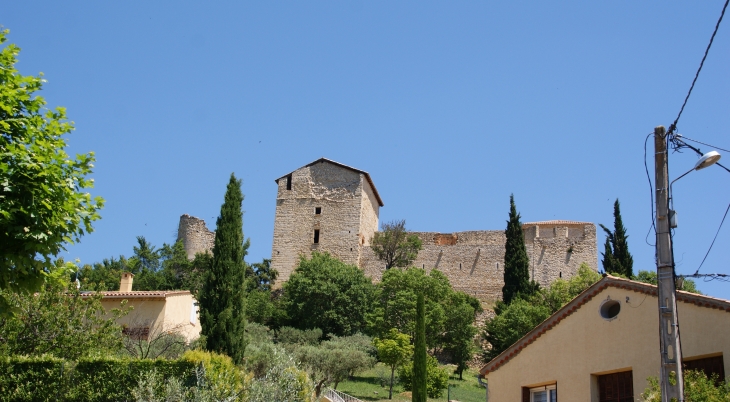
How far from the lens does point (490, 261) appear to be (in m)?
58.3

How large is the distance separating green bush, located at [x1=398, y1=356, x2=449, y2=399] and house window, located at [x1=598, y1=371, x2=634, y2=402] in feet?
59.8

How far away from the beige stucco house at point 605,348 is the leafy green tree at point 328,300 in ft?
90.0

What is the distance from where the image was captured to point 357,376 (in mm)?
38156

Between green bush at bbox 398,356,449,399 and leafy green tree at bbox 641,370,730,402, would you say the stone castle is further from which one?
leafy green tree at bbox 641,370,730,402

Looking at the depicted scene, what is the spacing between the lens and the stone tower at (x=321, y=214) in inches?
2291

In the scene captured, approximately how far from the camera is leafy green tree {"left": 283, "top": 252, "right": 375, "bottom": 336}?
44.7 meters

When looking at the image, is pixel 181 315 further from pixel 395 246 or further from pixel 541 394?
pixel 395 246

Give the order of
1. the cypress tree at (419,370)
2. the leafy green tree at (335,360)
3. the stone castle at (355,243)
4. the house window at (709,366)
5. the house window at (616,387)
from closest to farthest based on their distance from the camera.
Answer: the house window at (709,366)
the house window at (616,387)
the cypress tree at (419,370)
the leafy green tree at (335,360)
the stone castle at (355,243)

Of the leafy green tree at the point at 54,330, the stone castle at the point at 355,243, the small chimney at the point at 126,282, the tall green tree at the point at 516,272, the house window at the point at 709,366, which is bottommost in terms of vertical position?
the house window at the point at 709,366

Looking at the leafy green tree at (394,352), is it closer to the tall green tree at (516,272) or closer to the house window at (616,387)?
the tall green tree at (516,272)

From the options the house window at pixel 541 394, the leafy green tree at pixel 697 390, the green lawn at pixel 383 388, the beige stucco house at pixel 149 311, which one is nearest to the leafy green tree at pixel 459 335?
the green lawn at pixel 383 388

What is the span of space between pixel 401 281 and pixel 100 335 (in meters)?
26.2

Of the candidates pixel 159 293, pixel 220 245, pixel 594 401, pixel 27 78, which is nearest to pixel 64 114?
pixel 27 78

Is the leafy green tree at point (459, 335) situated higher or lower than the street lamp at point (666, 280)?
higher
